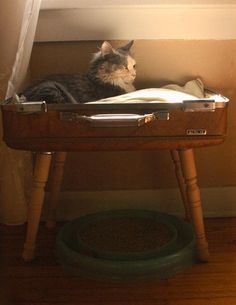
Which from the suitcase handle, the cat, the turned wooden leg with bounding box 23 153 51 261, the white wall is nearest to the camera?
the suitcase handle

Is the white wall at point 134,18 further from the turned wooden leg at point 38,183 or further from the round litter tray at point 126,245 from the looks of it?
the round litter tray at point 126,245

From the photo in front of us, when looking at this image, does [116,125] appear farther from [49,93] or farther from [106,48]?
[106,48]

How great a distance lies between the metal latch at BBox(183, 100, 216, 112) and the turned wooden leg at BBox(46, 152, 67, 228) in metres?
0.45

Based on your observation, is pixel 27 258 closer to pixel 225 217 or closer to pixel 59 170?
pixel 59 170

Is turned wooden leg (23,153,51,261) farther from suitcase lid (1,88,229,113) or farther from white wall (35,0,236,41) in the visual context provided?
white wall (35,0,236,41)

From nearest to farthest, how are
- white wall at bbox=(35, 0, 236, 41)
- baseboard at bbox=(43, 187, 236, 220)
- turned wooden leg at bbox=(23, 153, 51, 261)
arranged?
turned wooden leg at bbox=(23, 153, 51, 261)
white wall at bbox=(35, 0, 236, 41)
baseboard at bbox=(43, 187, 236, 220)

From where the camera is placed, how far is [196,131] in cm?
105

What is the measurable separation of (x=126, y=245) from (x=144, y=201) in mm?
318

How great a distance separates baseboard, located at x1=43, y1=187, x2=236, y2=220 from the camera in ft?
4.88

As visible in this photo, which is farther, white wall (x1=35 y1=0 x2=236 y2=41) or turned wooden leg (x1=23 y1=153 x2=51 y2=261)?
white wall (x1=35 y1=0 x2=236 y2=41)

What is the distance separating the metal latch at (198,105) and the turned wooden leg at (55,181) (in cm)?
45

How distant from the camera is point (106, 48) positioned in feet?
4.23

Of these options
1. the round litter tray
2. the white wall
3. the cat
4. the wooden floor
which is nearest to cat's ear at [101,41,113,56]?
the cat

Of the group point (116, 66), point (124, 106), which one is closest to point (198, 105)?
point (124, 106)
